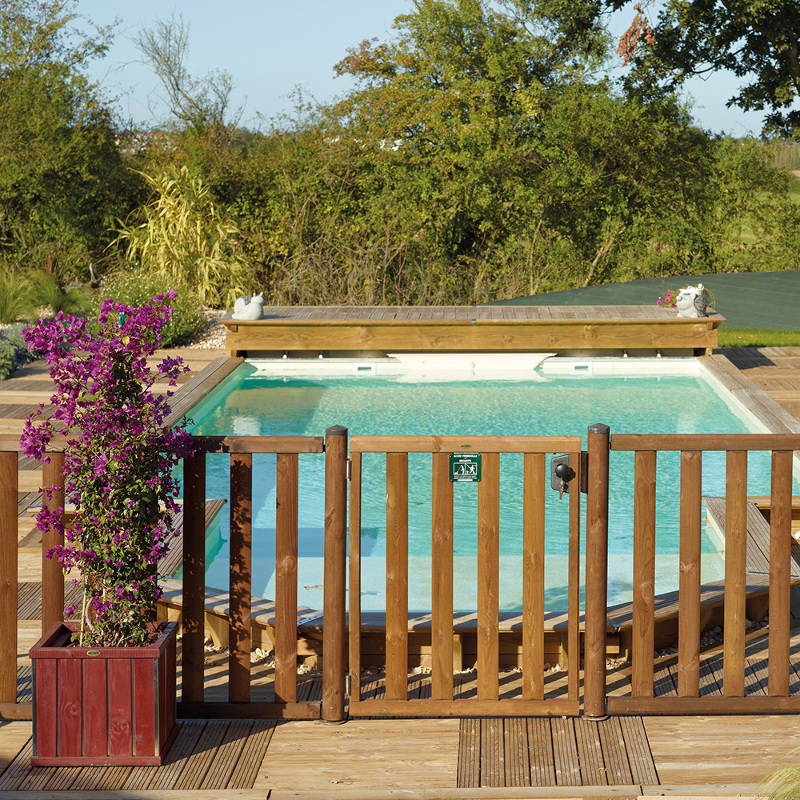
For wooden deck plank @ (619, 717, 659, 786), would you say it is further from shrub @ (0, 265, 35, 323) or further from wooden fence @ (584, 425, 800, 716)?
shrub @ (0, 265, 35, 323)

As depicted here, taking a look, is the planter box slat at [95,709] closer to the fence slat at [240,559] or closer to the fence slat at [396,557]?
the fence slat at [240,559]

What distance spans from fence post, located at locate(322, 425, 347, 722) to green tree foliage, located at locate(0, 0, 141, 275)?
11878mm

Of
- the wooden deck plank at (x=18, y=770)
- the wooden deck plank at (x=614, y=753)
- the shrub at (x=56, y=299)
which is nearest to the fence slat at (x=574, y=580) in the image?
the wooden deck plank at (x=614, y=753)

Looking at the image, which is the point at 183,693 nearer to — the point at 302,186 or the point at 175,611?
the point at 175,611

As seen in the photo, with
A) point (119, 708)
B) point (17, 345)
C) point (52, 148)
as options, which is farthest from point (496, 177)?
point (119, 708)

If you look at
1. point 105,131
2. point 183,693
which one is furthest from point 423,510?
point 105,131

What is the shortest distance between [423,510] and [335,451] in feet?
12.2

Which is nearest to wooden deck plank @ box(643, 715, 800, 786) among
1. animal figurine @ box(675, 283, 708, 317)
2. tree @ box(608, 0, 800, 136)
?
animal figurine @ box(675, 283, 708, 317)

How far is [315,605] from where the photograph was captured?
4.92 metres

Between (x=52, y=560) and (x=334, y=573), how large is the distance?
78cm

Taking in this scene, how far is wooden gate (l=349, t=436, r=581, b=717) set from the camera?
9.20 ft

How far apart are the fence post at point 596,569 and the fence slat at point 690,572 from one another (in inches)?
8.6

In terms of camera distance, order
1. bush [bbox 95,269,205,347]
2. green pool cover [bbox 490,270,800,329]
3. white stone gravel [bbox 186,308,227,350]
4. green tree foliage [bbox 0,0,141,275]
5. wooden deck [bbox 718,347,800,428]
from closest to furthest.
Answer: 1. wooden deck [bbox 718,347,800,428]
2. bush [bbox 95,269,205,347]
3. white stone gravel [bbox 186,308,227,350]
4. green pool cover [bbox 490,270,800,329]
5. green tree foliage [bbox 0,0,141,275]

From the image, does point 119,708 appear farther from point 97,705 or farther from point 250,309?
point 250,309
